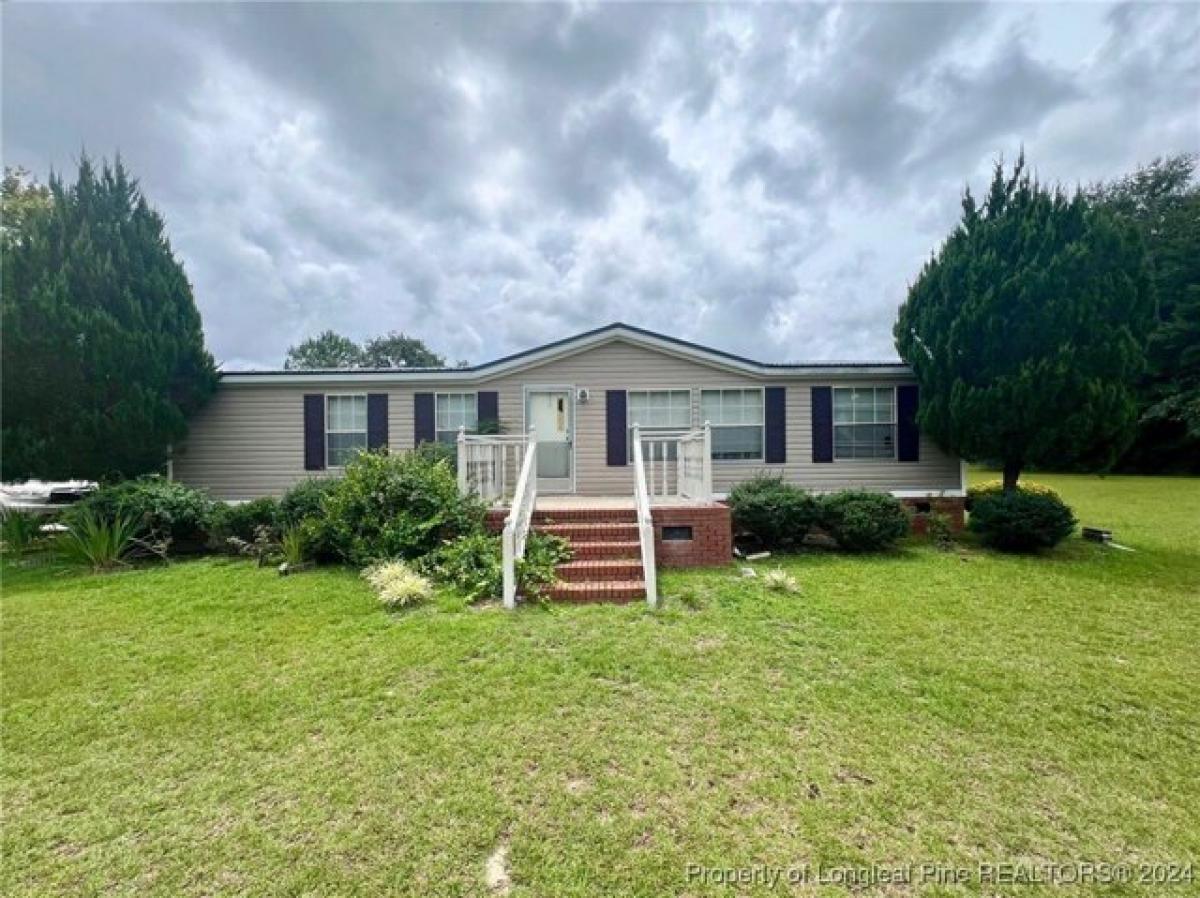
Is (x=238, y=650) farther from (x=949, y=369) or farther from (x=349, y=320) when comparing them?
(x=349, y=320)

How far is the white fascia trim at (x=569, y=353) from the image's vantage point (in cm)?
946

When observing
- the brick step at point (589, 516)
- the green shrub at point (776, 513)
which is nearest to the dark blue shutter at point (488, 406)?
the brick step at point (589, 516)

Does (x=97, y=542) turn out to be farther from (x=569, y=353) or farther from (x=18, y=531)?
(x=569, y=353)

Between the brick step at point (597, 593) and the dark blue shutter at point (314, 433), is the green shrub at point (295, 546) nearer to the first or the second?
the dark blue shutter at point (314, 433)

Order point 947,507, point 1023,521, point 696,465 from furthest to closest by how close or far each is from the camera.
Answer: point 947,507
point 1023,521
point 696,465

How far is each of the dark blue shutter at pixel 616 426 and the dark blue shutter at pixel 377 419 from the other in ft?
13.8

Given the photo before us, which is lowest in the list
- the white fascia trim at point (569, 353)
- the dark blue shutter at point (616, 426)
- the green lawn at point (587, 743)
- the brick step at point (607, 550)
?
the green lawn at point (587, 743)

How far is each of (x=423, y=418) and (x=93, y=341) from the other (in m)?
5.07

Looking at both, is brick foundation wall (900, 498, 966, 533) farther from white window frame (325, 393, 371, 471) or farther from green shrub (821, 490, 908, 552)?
white window frame (325, 393, 371, 471)

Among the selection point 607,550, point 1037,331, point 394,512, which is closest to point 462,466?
point 394,512

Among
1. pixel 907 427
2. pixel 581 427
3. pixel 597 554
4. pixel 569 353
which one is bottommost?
pixel 597 554

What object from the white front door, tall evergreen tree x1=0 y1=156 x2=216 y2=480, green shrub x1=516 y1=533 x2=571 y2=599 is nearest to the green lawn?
green shrub x1=516 y1=533 x2=571 y2=599

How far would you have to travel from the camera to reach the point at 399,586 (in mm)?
5258

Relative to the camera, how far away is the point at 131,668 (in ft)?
13.2
